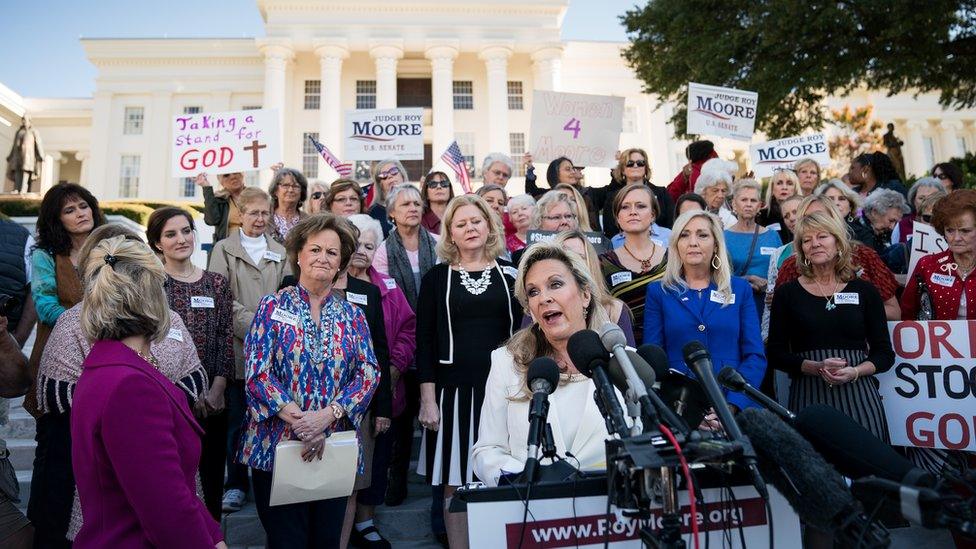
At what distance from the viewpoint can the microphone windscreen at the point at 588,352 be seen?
77.7 inches

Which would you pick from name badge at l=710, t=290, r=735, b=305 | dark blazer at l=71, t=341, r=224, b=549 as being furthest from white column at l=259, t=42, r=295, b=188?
dark blazer at l=71, t=341, r=224, b=549

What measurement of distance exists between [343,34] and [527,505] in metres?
39.8

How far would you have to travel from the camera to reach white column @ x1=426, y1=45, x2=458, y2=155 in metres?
36.9

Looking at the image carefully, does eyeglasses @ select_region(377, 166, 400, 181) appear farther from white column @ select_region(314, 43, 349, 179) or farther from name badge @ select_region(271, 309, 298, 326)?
white column @ select_region(314, 43, 349, 179)

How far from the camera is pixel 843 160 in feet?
92.5

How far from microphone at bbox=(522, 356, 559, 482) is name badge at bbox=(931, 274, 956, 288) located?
3.75 m

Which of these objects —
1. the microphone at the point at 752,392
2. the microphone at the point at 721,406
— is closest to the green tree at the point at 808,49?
the microphone at the point at 752,392

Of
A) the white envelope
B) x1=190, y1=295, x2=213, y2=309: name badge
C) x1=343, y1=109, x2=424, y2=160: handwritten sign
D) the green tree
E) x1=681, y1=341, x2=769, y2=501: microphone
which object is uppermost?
the green tree

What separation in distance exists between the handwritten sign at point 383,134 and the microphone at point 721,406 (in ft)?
27.4

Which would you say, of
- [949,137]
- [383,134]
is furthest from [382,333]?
[949,137]

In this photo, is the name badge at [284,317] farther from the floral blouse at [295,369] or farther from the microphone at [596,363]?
the microphone at [596,363]

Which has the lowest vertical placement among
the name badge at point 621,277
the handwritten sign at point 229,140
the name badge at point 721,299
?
the name badge at point 721,299

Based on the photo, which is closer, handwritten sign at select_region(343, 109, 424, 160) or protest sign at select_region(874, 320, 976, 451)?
protest sign at select_region(874, 320, 976, 451)

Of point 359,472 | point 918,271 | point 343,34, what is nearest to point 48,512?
point 359,472
